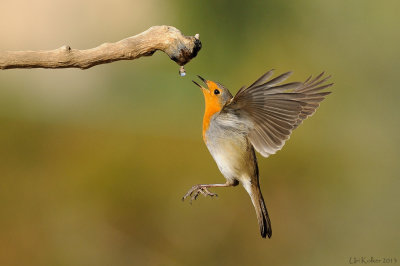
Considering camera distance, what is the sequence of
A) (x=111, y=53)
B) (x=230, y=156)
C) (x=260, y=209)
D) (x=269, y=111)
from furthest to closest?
(x=260, y=209), (x=230, y=156), (x=269, y=111), (x=111, y=53)

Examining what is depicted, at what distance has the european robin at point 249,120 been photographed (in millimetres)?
2736

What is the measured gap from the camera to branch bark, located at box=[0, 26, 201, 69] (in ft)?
6.23

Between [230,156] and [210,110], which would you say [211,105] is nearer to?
[210,110]

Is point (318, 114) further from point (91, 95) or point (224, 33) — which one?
point (91, 95)

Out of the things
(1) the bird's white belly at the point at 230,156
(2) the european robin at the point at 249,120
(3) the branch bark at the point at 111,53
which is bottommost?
(1) the bird's white belly at the point at 230,156

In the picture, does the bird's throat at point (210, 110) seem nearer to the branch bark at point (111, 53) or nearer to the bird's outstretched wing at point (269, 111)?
the bird's outstretched wing at point (269, 111)

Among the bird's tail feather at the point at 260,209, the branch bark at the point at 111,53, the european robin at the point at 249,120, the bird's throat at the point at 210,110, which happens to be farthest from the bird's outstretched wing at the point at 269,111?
the branch bark at the point at 111,53

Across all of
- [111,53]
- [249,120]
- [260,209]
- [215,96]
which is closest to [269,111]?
[249,120]

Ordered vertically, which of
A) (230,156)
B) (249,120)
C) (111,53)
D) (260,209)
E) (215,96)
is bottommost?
(260,209)

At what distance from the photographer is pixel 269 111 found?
2.79 meters

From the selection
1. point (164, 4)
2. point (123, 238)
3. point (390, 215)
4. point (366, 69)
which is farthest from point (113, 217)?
point (366, 69)

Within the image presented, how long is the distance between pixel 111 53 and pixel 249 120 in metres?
1.02

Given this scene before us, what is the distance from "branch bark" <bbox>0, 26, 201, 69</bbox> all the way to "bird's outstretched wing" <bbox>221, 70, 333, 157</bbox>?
2.18ft

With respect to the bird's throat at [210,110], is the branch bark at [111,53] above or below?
above
